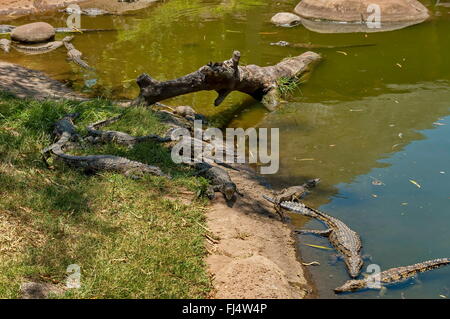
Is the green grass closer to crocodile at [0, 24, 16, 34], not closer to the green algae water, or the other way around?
the green algae water

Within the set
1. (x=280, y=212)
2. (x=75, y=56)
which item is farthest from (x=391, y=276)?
(x=75, y=56)

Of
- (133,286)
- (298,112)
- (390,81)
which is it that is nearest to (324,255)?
(133,286)

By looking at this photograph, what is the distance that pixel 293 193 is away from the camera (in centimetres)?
700

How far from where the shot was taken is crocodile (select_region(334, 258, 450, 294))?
5.19 meters

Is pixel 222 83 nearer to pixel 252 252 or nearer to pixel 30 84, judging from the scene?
pixel 30 84

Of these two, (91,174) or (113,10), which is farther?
(113,10)

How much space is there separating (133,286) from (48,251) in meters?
0.94

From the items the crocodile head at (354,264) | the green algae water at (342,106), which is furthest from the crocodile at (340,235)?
the green algae water at (342,106)

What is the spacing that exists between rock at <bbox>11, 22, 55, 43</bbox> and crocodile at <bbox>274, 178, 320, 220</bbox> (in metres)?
10.1

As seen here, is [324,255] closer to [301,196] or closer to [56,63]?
[301,196]

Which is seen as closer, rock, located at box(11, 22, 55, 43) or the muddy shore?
the muddy shore

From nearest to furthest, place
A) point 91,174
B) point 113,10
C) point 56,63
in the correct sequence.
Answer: point 91,174 < point 56,63 < point 113,10

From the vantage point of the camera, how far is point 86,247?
5043 mm

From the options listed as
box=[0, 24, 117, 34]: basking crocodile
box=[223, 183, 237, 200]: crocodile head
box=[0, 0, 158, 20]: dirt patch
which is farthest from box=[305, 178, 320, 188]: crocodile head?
box=[0, 0, 158, 20]: dirt patch
